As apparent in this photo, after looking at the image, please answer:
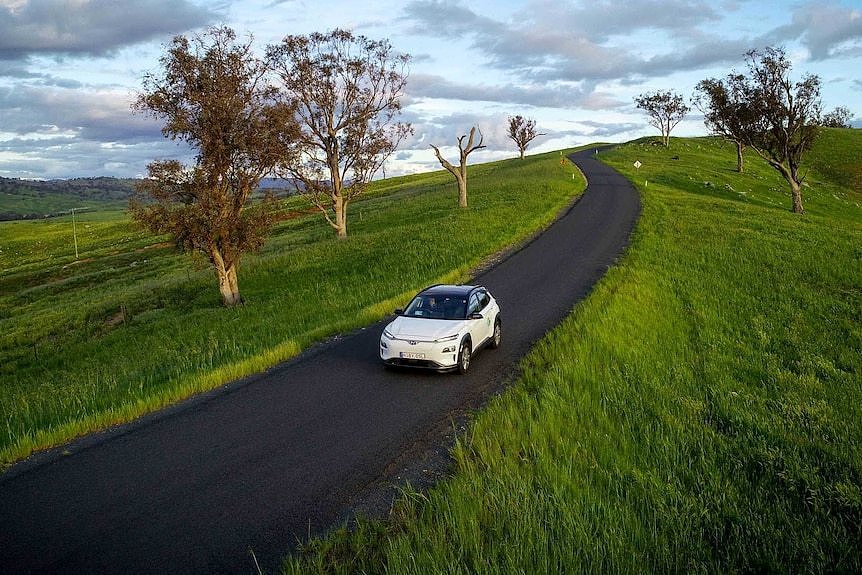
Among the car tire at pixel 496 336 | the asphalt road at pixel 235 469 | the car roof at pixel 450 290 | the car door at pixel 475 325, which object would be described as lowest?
the asphalt road at pixel 235 469

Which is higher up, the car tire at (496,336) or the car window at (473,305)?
the car window at (473,305)

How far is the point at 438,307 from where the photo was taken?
1321 cm

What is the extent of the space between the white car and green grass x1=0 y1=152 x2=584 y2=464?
3.23 m

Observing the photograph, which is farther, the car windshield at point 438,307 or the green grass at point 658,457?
the car windshield at point 438,307

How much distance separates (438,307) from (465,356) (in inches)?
65.4

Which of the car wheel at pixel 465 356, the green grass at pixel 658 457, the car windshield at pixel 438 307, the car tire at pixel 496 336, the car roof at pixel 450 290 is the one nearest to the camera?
the green grass at pixel 658 457

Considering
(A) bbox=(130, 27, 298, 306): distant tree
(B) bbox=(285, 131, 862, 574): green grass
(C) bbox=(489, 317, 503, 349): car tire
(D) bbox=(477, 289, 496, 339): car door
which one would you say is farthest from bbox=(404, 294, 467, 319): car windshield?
(A) bbox=(130, 27, 298, 306): distant tree

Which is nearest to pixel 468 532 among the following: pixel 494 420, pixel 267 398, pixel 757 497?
pixel 494 420

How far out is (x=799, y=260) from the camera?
75.7ft

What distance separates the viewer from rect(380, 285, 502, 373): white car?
11.7 metres

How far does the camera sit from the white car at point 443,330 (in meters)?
11.7

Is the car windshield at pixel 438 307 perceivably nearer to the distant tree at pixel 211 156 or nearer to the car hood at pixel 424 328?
the car hood at pixel 424 328

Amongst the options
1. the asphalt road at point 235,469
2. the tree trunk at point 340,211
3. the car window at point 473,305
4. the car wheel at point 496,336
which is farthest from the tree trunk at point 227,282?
the car wheel at point 496,336

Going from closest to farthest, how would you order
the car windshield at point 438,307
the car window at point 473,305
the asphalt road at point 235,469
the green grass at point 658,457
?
the green grass at point 658,457 → the asphalt road at point 235,469 → the car windshield at point 438,307 → the car window at point 473,305
